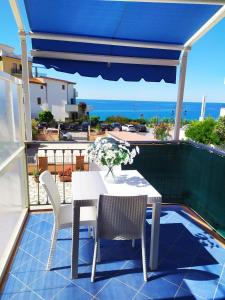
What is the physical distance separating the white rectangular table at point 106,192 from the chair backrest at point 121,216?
182 millimetres

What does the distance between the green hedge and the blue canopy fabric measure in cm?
113

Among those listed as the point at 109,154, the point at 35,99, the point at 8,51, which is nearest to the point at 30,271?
the point at 109,154

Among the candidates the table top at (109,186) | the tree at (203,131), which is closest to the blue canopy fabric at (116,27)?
the table top at (109,186)

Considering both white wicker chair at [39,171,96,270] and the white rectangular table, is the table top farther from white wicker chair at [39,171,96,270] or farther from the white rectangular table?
white wicker chair at [39,171,96,270]

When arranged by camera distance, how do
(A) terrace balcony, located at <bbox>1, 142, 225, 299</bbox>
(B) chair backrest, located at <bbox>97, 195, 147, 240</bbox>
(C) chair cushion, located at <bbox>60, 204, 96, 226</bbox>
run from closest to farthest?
(B) chair backrest, located at <bbox>97, 195, 147, 240</bbox>, (A) terrace balcony, located at <bbox>1, 142, 225, 299</bbox>, (C) chair cushion, located at <bbox>60, 204, 96, 226</bbox>

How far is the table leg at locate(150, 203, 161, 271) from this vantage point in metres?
2.33

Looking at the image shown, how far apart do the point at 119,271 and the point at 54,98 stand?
33.7 meters

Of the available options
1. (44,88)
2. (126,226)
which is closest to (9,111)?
(126,226)

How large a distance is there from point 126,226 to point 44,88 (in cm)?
3331

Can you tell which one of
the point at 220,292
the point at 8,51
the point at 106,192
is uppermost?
the point at 8,51

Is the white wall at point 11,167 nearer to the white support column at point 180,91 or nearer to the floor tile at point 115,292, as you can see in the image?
the floor tile at point 115,292

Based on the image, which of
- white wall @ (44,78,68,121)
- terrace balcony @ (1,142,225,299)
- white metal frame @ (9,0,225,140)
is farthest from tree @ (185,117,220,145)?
white wall @ (44,78,68,121)

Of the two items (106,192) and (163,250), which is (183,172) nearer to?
(163,250)

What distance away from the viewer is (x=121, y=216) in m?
2.14
